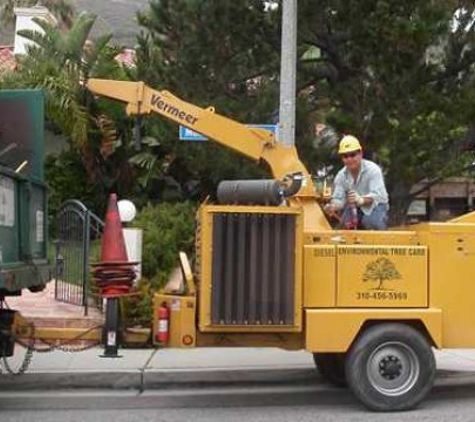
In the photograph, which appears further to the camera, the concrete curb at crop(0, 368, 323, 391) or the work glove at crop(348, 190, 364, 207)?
the concrete curb at crop(0, 368, 323, 391)

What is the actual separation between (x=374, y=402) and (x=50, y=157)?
1439cm

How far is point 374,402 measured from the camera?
7.76 m

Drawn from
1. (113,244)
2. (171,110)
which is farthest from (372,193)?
(113,244)

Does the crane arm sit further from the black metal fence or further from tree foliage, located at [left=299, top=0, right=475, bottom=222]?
tree foliage, located at [left=299, top=0, right=475, bottom=222]

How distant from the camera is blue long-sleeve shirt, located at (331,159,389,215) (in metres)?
8.52

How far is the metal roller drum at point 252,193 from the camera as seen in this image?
26.0ft

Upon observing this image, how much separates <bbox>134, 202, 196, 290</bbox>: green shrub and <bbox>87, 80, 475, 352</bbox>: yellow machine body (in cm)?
408

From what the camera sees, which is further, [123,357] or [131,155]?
[131,155]

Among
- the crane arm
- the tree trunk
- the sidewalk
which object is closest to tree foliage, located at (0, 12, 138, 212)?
the tree trunk

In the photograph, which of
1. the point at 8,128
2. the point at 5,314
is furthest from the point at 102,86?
the point at 5,314

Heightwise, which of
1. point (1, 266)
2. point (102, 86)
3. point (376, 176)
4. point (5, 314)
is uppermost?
point (102, 86)

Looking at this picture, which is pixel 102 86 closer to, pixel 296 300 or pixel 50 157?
pixel 296 300

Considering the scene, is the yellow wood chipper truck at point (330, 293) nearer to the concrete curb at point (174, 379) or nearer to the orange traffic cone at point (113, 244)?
the orange traffic cone at point (113, 244)

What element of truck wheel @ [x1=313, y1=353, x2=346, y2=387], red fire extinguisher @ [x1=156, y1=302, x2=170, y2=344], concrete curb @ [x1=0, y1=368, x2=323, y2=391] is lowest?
concrete curb @ [x1=0, y1=368, x2=323, y2=391]
